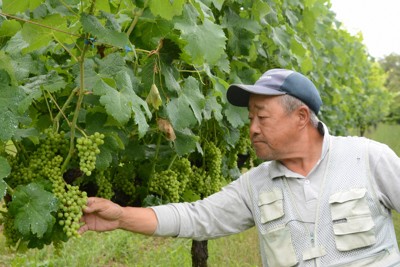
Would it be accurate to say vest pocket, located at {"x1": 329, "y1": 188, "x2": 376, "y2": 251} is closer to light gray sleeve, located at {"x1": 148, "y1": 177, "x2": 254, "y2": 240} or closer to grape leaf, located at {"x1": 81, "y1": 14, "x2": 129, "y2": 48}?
light gray sleeve, located at {"x1": 148, "y1": 177, "x2": 254, "y2": 240}

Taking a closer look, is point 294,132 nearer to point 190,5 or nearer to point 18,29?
point 190,5

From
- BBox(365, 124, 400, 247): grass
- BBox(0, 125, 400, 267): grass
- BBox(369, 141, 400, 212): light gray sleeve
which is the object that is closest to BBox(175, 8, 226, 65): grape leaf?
BBox(369, 141, 400, 212): light gray sleeve

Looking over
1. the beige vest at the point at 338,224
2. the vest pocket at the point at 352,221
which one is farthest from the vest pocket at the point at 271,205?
the vest pocket at the point at 352,221

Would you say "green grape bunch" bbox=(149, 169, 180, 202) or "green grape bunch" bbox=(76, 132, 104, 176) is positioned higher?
"green grape bunch" bbox=(76, 132, 104, 176)

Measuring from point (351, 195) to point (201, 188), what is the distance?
912 mm

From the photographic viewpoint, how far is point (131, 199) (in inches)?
120

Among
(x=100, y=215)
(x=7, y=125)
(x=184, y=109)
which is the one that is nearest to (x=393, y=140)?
(x=184, y=109)

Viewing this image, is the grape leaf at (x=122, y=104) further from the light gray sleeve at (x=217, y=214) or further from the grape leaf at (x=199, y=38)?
the light gray sleeve at (x=217, y=214)

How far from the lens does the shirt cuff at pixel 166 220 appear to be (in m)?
2.80

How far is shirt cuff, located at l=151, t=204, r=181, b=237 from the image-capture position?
2799 millimetres

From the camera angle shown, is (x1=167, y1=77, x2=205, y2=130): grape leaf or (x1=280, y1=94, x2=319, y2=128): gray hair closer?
(x1=167, y1=77, x2=205, y2=130): grape leaf

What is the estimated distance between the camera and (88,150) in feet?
6.68

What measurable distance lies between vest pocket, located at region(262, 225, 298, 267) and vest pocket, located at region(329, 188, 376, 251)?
0.21m

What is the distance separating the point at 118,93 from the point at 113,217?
74cm
